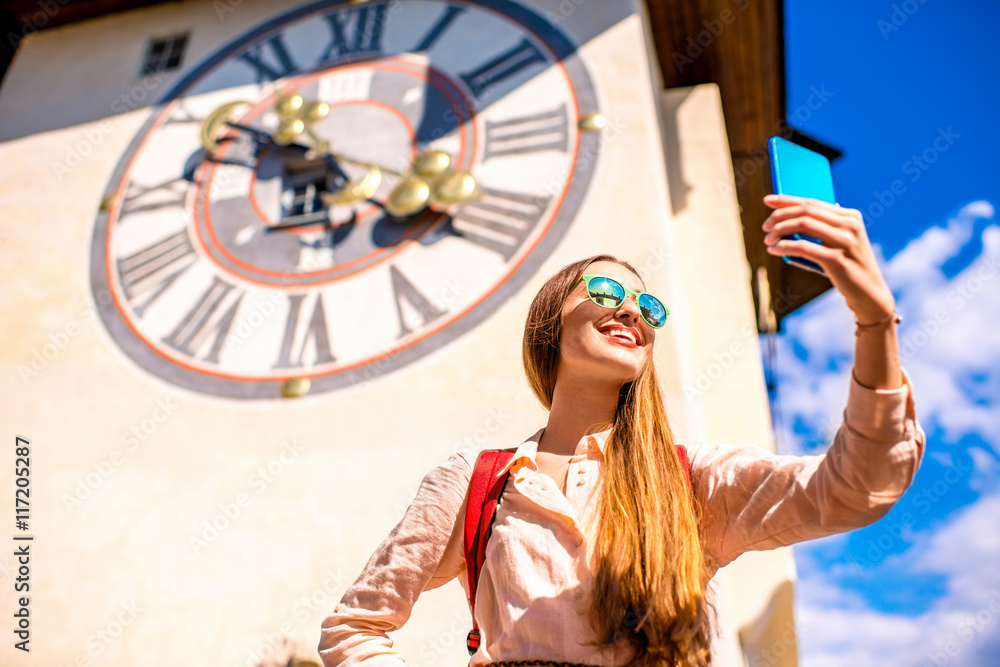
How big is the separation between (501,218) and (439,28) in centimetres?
155

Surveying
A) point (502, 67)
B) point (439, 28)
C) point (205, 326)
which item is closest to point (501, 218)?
point (502, 67)

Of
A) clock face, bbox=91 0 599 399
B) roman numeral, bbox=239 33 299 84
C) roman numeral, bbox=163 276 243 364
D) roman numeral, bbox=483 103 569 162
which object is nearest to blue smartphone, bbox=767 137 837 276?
clock face, bbox=91 0 599 399

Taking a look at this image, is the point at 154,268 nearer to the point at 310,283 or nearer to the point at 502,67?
the point at 310,283

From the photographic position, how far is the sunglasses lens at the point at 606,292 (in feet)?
4.06

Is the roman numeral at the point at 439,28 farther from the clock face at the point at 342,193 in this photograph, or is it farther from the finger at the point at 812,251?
the finger at the point at 812,251

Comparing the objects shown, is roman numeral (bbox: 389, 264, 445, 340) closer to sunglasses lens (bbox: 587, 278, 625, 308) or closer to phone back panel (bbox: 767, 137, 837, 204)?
sunglasses lens (bbox: 587, 278, 625, 308)

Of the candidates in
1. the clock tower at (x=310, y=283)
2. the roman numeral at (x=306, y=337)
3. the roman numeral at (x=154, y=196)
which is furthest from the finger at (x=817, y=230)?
the roman numeral at (x=154, y=196)

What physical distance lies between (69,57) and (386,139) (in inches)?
103

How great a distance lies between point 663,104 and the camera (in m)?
4.81

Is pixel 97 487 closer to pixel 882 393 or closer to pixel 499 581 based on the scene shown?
pixel 499 581

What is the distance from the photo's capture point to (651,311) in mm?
1277

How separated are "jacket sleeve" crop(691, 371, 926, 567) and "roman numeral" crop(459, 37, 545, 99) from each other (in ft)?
11.2

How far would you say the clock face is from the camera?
141 inches

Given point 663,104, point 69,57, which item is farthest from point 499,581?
point 69,57
